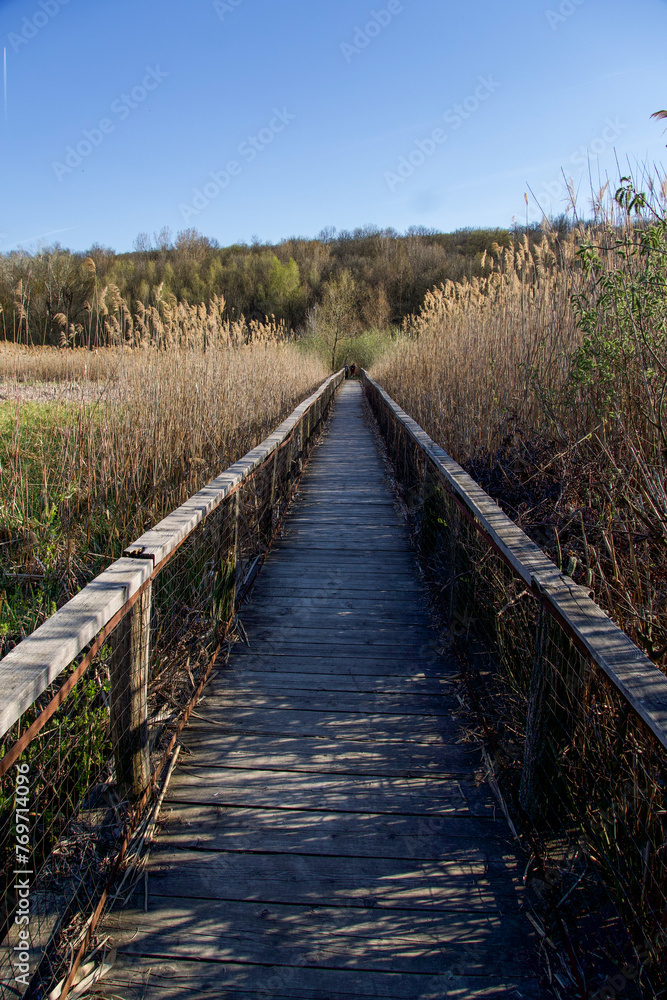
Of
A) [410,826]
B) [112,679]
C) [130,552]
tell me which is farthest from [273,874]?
[130,552]

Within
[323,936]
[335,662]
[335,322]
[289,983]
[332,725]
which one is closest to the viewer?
[289,983]

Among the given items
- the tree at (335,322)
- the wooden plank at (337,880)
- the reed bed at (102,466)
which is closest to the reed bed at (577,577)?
the wooden plank at (337,880)

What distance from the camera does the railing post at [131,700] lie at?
5.17ft

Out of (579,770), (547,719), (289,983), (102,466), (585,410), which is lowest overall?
(289,983)

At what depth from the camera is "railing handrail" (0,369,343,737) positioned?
96 cm

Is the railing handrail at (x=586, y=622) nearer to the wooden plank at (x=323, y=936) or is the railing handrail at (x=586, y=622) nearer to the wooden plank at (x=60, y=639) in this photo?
the wooden plank at (x=323, y=936)

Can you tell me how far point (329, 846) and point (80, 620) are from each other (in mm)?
915

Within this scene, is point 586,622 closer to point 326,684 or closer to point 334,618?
point 326,684

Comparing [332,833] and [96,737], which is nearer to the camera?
[332,833]

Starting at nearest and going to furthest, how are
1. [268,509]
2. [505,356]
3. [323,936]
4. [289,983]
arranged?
[289,983], [323,936], [268,509], [505,356]

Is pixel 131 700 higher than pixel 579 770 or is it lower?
higher

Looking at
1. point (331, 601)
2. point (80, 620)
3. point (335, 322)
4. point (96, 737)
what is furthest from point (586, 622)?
point (335, 322)

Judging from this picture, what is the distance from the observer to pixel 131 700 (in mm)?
1622

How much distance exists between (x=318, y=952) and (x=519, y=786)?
748mm
